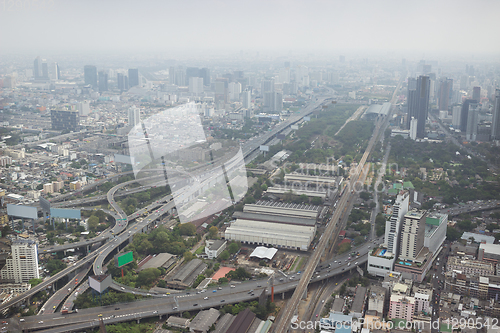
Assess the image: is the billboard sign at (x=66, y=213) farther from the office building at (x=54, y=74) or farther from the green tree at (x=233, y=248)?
the office building at (x=54, y=74)

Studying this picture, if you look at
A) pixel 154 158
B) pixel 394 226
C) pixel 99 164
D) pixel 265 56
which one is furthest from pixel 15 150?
pixel 265 56

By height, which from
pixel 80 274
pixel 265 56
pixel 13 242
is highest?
pixel 265 56

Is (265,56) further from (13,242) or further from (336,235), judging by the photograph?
(13,242)

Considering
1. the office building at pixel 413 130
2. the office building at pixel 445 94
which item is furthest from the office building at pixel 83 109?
the office building at pixel 445 94

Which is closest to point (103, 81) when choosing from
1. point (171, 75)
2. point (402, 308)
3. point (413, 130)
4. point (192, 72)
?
point (171, 75)

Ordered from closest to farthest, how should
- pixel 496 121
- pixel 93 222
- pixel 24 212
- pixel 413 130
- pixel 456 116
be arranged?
1. pixel 24 212
2. pixel 93 222
3. pixel 496 121
4. pixel 413 130
5. pixel 456 116

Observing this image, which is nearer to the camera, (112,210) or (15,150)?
(112,210)

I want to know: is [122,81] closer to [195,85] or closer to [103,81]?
[103,81]
